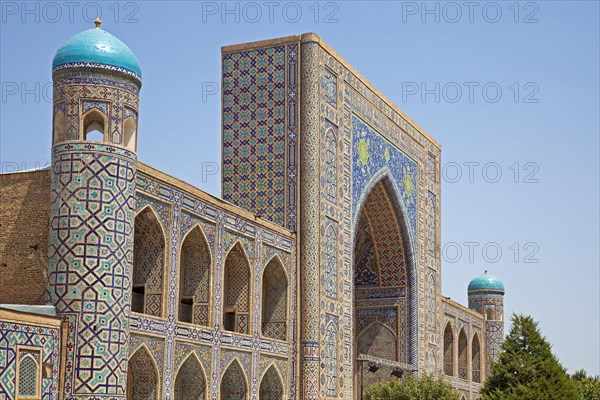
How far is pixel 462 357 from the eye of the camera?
32.4m

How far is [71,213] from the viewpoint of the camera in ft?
42.3

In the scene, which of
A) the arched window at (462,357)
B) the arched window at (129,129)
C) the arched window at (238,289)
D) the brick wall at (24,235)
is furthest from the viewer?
the arched window at (462,357)

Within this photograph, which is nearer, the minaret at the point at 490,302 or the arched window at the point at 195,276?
the arched window at the point at 195,276

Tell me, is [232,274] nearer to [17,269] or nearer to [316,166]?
[316,166]

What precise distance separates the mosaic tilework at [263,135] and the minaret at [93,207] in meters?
5.75

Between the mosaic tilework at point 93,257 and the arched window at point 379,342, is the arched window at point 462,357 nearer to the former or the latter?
the arched window at point 379,342

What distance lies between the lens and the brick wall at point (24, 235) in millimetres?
13513

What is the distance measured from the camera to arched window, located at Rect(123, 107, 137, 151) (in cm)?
1370

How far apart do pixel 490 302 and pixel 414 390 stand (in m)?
15.4

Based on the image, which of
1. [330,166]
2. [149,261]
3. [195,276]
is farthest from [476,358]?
[149,261]

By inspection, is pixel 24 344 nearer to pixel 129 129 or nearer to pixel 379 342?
pixel 129 129

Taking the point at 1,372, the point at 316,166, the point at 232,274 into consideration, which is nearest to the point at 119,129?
the point at 1,372

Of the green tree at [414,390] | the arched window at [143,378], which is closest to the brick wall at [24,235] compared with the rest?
the arched window at [143,378]

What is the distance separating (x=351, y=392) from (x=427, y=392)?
5.30 ft
